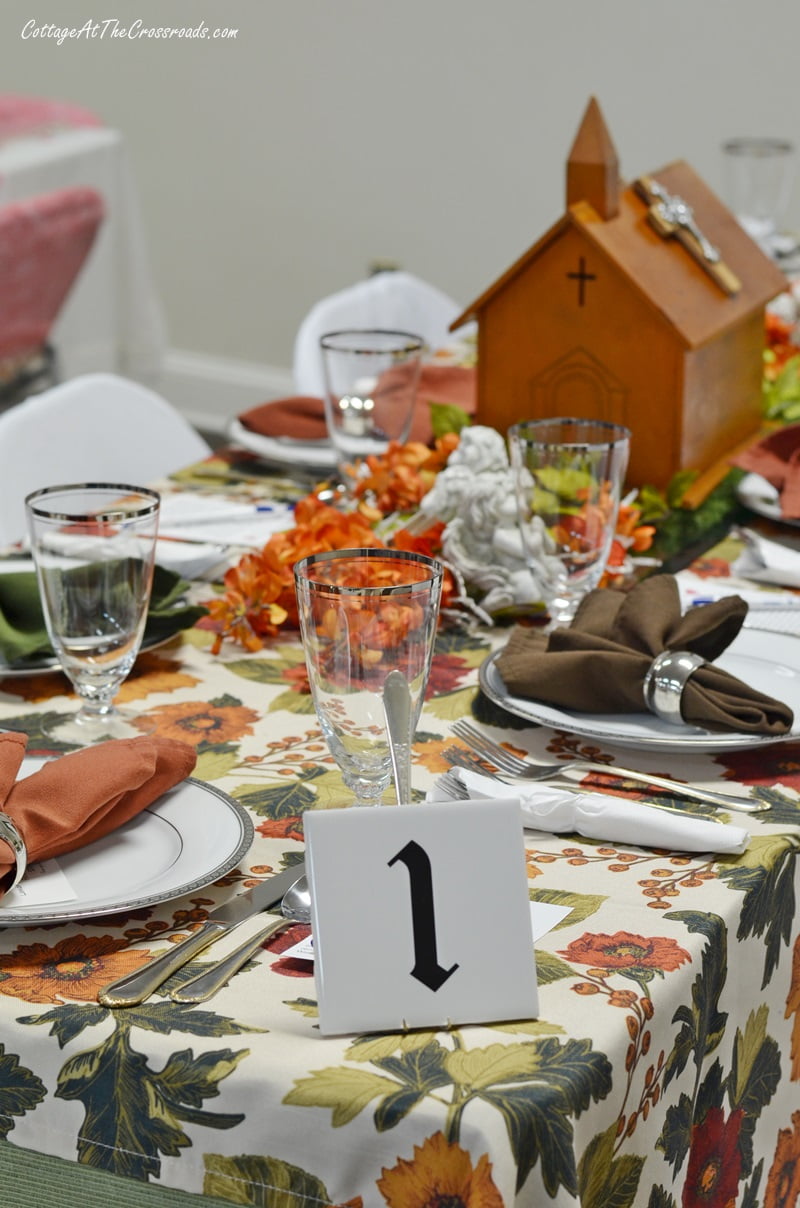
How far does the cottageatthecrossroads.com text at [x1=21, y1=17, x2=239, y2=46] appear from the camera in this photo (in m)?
5.06

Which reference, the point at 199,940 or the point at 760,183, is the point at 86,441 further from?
the point at 760,183

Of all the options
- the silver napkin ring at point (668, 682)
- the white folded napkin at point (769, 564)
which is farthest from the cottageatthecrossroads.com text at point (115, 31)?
the silver napkin ring at point (668, 682)

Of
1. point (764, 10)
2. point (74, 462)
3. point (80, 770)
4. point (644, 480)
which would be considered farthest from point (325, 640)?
point (764, 10)

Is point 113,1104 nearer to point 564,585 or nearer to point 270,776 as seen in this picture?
point 270,776

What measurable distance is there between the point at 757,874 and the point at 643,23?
12.2 ft

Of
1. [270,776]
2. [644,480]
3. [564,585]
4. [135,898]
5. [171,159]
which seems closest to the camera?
[135,898]

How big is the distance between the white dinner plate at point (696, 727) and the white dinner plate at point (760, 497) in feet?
1.28

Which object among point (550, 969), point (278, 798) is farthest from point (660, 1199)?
point (278, 798)

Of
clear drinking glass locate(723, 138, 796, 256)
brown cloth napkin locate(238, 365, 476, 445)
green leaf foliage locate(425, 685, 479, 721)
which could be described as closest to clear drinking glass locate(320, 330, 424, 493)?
brown cloth napkin locate(238, 365, 476, 445)

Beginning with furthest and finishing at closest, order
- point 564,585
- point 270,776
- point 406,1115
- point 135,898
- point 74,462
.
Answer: point 74,462, point 564,585, point 270,776, point 135,898, point 406,1115

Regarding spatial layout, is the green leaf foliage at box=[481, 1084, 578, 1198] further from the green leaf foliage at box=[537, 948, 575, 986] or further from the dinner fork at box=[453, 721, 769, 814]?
the dinner fork at box=[453, 721, 769, 814]

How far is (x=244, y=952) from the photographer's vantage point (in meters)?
0.75

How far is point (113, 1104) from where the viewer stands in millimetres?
683

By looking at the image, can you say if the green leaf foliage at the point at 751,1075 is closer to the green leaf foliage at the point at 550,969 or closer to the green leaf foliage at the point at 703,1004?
the green leaf foliage at the point at 703,1004
